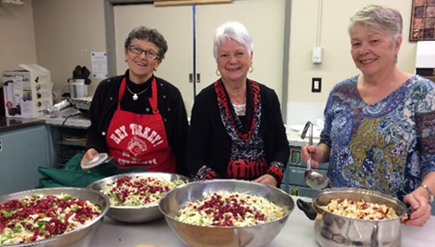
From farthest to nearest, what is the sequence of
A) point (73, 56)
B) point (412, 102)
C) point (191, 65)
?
point (73, 56) → point (191, 65) → point (412, 102)

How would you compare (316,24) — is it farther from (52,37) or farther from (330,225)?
(52,37)

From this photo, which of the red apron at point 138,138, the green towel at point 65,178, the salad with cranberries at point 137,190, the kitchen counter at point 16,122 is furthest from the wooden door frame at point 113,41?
the green towel at point 65,178

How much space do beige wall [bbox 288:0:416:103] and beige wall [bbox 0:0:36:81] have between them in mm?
3147

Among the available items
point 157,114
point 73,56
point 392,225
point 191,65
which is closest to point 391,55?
point 392,225

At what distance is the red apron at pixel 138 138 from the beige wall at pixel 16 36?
8.60 feet

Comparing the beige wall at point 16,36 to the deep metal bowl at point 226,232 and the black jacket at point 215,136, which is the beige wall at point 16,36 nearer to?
the black jacket at point 215,136

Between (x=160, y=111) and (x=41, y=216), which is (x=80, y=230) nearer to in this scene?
(x=41, y=216)

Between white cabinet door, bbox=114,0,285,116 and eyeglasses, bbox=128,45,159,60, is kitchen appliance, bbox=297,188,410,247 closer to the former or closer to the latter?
eyeglasses, bbox=128,45,159,60

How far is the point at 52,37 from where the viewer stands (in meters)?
4.22

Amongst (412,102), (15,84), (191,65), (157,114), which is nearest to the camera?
(412,102)

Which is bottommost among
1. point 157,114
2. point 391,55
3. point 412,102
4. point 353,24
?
point 157,114

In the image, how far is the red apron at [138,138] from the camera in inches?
77.0

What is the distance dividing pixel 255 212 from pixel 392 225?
43 centimetres

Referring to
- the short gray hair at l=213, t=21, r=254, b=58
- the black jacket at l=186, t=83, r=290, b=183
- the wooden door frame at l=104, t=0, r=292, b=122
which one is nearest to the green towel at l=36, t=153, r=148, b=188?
the black jacket at l=186, t=83, r=290, b=183
